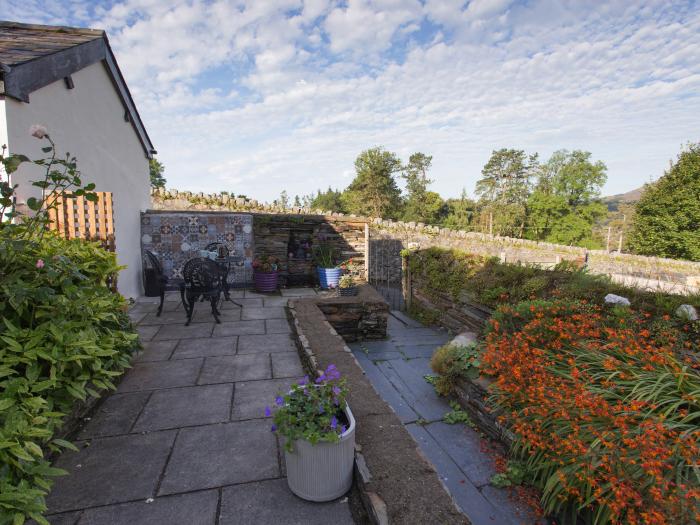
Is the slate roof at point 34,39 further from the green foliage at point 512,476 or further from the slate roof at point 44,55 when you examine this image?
the green foliage at point 512,476

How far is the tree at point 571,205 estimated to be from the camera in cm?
3481

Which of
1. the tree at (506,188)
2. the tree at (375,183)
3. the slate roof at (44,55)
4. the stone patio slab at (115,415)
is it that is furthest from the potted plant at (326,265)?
the tree at (506,188)

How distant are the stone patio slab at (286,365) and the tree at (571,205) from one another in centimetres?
3769

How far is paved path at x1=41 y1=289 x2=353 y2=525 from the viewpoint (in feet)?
5.87

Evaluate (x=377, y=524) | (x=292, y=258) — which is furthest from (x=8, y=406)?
(x=292, y=258)

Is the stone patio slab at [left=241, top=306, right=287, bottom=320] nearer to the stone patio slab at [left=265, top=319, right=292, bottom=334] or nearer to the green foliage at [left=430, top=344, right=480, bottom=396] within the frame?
the stone patio slab at [left=265, top=319, right=292, bottom=334]

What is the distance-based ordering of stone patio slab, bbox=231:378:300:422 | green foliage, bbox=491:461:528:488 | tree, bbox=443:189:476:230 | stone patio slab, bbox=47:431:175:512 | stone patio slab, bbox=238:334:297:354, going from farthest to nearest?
tree, bbox=443:189:476:230, stone patio slab, bbox=238:334:297:354, stone patio slab, bbox=231:378:300:422, green foliage, bbox=491:461:528:488, stone patio slab, bbox=47:431:175:512

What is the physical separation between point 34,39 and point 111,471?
5179 mm

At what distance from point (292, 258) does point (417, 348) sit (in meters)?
4.10

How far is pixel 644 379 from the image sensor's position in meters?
2.33

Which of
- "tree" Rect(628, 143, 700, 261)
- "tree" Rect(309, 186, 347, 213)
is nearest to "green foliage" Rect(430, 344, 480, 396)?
"tree" Rect(628, 143, 700, 261)

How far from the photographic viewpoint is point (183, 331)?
4.59 meters

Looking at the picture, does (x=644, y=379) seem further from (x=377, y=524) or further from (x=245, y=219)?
(x=245, y=219)

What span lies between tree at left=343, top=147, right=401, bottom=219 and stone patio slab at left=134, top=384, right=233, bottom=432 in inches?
1293
